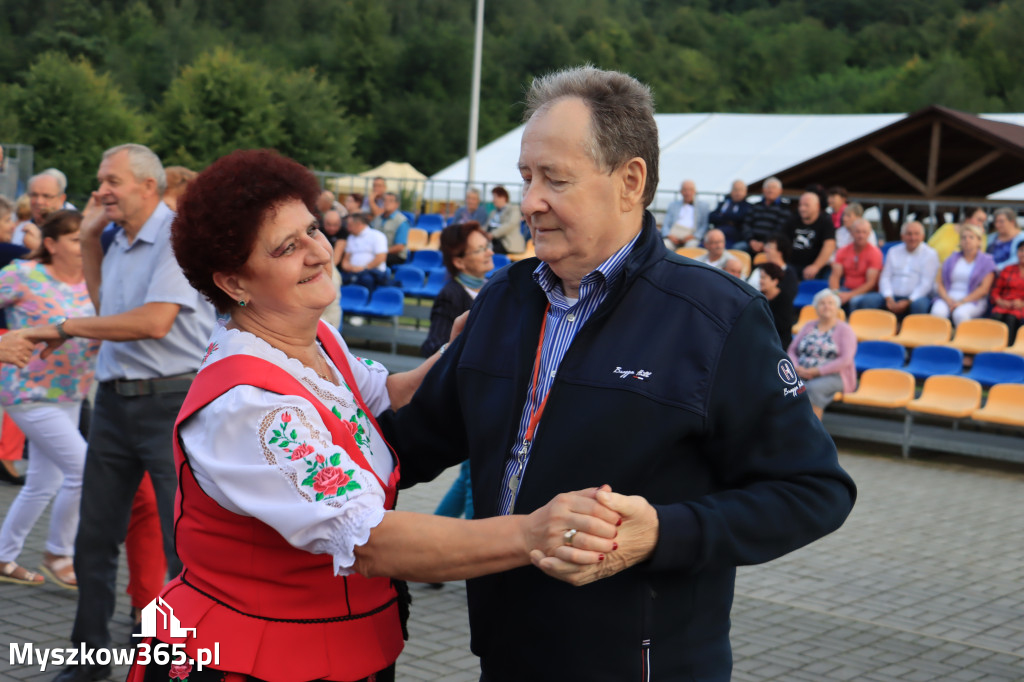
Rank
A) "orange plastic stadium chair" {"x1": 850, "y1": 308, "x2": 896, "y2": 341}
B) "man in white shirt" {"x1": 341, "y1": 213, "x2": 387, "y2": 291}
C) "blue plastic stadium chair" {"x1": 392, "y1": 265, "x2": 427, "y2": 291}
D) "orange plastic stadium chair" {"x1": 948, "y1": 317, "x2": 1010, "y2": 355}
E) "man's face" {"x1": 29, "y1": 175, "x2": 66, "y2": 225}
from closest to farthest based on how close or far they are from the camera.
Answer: "man's face" {"x1": 29, "y1": 175, "x2": 66, "y2": 225} → "orange plastic stadium chair" {"x1": 948, "y1": 317, "x2": 1010, "y2": 355} → "orange plastic stadium chair" {"x1": 850, "y1": 308, "x2": 896, "y2": 341} → "man in white shirt" {"x1": 341, "y1": 213, "x2": 387, "y2": 291} → "blue plastic stadium chair" {"x1": 392, "y1": 265, "x2": 427, "y2": 291}

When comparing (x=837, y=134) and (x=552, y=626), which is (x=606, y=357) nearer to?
(x=552, y=626)

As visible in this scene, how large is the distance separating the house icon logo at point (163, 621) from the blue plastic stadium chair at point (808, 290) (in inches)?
447

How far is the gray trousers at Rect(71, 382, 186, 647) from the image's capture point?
14.4 ft

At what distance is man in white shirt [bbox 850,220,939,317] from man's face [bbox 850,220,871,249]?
1.02 ft

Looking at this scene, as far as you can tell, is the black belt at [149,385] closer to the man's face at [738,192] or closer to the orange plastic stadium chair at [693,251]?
the orange plastic stadium chair at [693,251]

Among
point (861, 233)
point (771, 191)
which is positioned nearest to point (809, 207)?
point (861, 233)

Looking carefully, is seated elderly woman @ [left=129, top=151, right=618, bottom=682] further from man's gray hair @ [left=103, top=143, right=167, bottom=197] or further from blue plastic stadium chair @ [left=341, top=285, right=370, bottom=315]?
blue plastic stadium chair @ [left=341, top=285, right=370, bottom=315]

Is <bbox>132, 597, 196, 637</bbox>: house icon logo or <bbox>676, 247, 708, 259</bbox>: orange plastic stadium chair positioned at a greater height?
<bbox>676, 247, 708, 259</bbox>: orange plastic stadium chair

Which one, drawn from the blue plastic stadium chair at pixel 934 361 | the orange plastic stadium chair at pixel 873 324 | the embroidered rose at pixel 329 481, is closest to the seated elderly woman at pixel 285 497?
the embroidered rose at pixel 329 481

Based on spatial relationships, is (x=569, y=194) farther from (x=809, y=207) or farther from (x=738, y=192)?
(x=738, y=192)

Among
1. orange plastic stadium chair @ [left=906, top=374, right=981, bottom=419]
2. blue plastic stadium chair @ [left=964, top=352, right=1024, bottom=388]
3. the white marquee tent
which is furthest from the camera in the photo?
the white marquee tent

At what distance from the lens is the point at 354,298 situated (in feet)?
49.5

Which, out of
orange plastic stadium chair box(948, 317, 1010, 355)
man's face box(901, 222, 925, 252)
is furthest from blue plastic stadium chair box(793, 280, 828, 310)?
orange plastic stadium chair box(948, 317, 1010, 355)

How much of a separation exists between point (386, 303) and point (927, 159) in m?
9.65
